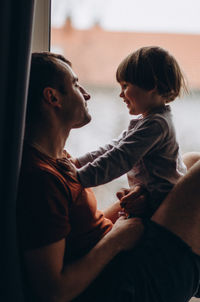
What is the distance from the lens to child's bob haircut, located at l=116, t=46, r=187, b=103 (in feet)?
3.73

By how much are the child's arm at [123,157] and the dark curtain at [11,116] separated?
292 mm

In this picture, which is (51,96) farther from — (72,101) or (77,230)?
(77,230)

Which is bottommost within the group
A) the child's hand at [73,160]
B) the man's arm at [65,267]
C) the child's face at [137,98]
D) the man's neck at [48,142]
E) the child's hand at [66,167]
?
the man's arm at [65,267]

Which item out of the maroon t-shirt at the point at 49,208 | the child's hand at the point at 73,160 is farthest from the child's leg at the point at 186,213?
the child's hand at the point at 73,160

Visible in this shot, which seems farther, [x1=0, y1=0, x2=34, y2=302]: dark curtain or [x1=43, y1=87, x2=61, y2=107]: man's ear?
[x1=43, y1=87, x2=61, y2=107]: man's ear

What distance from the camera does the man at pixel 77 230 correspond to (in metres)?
0.87

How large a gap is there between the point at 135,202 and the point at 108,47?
0.82m

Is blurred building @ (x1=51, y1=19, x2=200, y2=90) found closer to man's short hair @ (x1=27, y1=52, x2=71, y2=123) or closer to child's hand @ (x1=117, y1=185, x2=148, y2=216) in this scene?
man's short hair @ (x1=27, y1=52, x2=71, y2=123)

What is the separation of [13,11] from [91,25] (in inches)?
34.7

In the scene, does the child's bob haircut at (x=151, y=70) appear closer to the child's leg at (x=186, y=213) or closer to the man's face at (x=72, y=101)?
the man's face at (x=72, y=101)

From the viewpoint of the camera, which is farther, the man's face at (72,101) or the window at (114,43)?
the window at (114,43)

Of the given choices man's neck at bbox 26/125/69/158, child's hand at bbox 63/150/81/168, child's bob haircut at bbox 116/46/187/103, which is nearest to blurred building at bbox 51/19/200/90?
child's bob haircut at bbox 116/46/187/103

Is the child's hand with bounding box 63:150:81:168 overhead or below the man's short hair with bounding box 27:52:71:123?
below

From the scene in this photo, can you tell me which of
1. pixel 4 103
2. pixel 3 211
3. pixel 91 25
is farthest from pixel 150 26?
pixel 3 211
